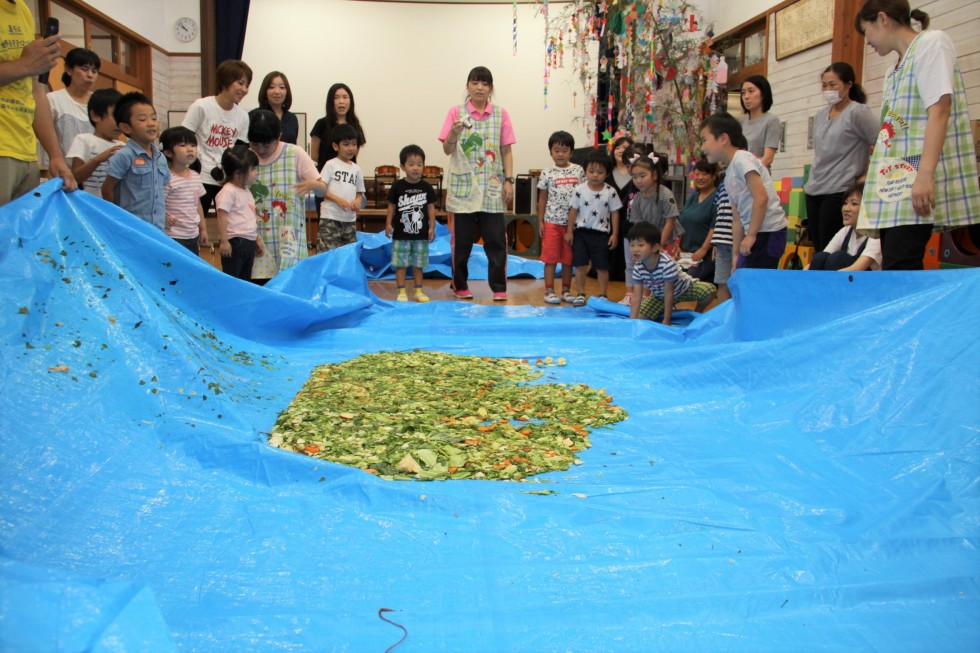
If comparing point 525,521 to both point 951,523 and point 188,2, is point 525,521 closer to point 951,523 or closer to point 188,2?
point 951,523

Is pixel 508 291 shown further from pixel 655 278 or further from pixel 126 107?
pixel 126 107

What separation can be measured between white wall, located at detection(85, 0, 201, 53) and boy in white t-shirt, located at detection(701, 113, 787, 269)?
7.28 meters

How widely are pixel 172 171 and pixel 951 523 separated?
3.48 m

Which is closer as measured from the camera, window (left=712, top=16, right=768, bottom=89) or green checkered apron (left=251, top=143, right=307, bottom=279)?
green checkered apron (left=251, top=143, right=307, bottom=279)

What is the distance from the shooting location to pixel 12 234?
2.26 m

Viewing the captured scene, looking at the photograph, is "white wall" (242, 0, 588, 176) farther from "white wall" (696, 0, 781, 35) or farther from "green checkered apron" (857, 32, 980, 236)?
"green checkered apron" (857, 32, 980, 236)

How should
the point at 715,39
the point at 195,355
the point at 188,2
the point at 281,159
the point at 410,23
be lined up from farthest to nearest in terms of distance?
the point at 410,23, the point at 188,2, the point at 715,39, the point at 281,159, the point at 195,355

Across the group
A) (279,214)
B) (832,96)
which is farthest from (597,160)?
(279,214)

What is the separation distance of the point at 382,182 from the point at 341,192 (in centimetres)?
563

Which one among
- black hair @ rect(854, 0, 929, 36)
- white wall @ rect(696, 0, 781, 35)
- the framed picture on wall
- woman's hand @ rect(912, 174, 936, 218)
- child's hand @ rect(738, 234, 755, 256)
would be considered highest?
white wall @ rect(696, 0, 781, 35)

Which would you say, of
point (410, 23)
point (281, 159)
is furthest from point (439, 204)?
point (281, 159)

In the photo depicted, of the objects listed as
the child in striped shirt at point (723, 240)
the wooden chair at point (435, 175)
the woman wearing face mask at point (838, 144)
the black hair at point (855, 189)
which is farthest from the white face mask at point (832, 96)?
the wooden chair at point (435, 175)

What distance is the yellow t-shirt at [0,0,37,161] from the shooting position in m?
2.44

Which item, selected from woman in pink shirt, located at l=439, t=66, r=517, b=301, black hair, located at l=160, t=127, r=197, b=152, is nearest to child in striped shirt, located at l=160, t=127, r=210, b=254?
black hair, located at l=160, t=127, r=197, b=152
